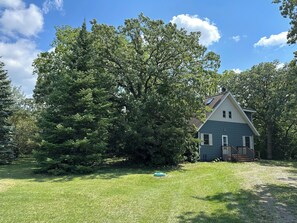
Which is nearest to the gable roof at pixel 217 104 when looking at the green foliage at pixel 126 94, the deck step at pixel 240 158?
the green foliage at pixel 126 94

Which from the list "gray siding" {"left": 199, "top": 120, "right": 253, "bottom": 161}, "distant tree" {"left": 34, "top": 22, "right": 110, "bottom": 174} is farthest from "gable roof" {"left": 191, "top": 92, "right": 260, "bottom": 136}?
"distant tree" {"left": 34, "top": 22, "right": 110, "bottom": 174}

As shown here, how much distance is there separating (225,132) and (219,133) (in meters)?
0.81

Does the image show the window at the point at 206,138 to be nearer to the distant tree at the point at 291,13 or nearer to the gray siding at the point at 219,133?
the gray siding at the point at 219,133

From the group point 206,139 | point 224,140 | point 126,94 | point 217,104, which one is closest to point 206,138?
point 206,139

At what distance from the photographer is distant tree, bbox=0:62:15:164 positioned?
2075 cm

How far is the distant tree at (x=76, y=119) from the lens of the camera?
14.5m

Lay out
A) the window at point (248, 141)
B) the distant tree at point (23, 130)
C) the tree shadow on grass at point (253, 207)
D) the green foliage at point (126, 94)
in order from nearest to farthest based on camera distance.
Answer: the tree shadow on grass at point (253, 207) < the green foliage at point (126, 94) < the window at point (248, 141) < the distant tree at point (23, 130)

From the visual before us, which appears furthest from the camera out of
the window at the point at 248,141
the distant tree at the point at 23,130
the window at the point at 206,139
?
the distant tree at the point at 23,130

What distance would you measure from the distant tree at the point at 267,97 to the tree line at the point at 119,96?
33.1 ft

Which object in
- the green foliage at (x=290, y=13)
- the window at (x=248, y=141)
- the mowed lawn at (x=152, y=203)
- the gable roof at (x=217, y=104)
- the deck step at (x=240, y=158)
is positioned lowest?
the mowed lawn at (x=152, y=203)

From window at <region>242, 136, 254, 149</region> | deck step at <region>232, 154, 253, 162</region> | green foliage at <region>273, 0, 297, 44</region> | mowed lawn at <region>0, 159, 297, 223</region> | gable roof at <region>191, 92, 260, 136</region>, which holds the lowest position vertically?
mowed lawn at <region>0, 159, 297, 223</region>

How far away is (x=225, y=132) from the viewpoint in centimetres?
2483

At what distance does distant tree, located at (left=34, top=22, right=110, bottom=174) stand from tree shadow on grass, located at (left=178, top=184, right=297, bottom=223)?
26.0 feet

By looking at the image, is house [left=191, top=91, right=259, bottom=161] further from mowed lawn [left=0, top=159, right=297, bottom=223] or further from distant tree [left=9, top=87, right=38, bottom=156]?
distant tree [left=9, top=87, right=38, bottom=156]
